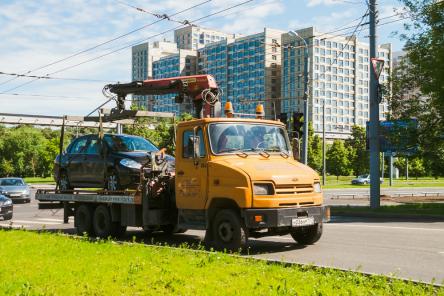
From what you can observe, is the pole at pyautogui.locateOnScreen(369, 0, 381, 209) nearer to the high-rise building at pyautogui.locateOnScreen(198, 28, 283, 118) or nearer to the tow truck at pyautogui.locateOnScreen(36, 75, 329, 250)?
the tow truck at pyautogui.locateOnScreen(36, 75, 329, 250)

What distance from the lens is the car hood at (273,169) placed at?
954cm

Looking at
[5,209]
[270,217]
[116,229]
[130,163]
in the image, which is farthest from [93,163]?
[5,209]

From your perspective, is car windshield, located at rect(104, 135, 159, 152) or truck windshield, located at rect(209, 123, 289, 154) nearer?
truck windshield, located at rect(209, 123, 289, 154)

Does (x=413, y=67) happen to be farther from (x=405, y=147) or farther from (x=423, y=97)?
(x=405, y=147)

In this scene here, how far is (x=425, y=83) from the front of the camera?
21656 mm

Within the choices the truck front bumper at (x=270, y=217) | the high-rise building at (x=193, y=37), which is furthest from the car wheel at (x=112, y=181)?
the high-rise building at (x=193, y=37)

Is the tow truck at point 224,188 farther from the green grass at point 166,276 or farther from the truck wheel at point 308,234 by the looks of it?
the green grass at point 166,276

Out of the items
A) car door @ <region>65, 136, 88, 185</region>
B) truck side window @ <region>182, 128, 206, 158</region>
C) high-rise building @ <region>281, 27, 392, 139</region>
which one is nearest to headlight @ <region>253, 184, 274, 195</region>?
truck side window @ <region>182, 128, 206, 158</region>

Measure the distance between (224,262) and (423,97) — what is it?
55.5 ft

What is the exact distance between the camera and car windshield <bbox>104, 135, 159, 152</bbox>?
1289cm

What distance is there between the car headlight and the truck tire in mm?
1645

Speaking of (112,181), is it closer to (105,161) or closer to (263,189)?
(105,161)

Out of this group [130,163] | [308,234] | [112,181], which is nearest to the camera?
[308,234]

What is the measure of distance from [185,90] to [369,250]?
541 cm
